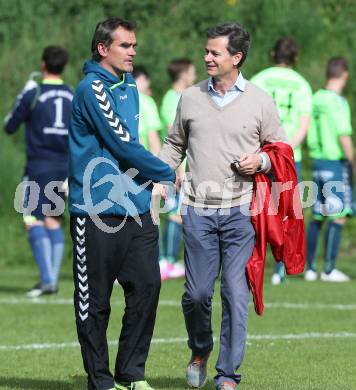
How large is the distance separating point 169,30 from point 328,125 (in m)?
Answer: 6.21

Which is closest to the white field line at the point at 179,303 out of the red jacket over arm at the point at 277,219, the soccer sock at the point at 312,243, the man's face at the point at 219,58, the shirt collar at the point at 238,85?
the soccer sock at the point at 312,243

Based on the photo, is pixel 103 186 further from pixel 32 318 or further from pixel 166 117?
pixel 166 117

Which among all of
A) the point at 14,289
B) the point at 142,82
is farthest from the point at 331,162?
the point at 14,289

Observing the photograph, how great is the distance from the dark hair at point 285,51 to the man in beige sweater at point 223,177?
4.89 meters

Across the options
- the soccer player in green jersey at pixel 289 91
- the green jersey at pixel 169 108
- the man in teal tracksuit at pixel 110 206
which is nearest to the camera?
the man in teal tracksuit at pixel 110 206

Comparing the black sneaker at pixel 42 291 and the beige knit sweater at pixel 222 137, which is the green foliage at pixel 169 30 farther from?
the beige knit sweater at pixel 222 137

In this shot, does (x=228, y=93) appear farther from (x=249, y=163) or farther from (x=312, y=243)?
(x=312, y=243)

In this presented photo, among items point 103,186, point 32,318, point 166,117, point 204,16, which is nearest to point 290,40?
point 166,117

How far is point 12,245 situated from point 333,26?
6824 millimetres

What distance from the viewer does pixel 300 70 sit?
20234 millimetres

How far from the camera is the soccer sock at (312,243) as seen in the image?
607 inches

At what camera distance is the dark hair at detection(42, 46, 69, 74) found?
1355cm

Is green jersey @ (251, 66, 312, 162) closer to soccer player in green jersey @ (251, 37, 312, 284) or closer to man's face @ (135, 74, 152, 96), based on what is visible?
soccer player in green jersey @ (251, 37, 312, 284)

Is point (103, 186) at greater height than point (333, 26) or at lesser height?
greater
